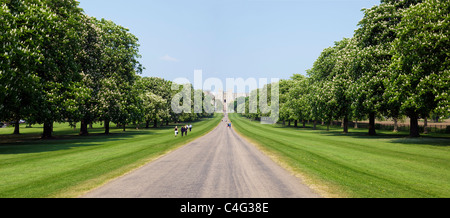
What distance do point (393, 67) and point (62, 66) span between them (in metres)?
43.3

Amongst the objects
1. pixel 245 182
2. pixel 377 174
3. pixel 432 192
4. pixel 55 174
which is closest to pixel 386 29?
pixel 377 174

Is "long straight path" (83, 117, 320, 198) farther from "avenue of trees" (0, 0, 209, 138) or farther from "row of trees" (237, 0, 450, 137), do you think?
"row of trees" (237, 0, 450, 137)

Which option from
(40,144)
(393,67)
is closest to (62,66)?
(40,144)

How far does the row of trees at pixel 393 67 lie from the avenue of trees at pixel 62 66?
36.0m

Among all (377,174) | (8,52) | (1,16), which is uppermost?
(1,16)

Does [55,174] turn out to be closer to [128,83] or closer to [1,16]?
[1,16]

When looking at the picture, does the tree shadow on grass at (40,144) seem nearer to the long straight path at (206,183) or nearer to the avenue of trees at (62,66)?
the avenue of trees at (62,66)

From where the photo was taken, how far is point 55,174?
569 inches

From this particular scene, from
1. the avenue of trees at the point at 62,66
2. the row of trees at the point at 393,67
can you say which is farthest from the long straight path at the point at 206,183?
the row of trees at the point at 393,67

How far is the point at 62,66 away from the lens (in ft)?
119

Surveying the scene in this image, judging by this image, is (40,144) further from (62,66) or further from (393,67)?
(393,67)

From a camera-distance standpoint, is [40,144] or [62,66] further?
[62,66]
